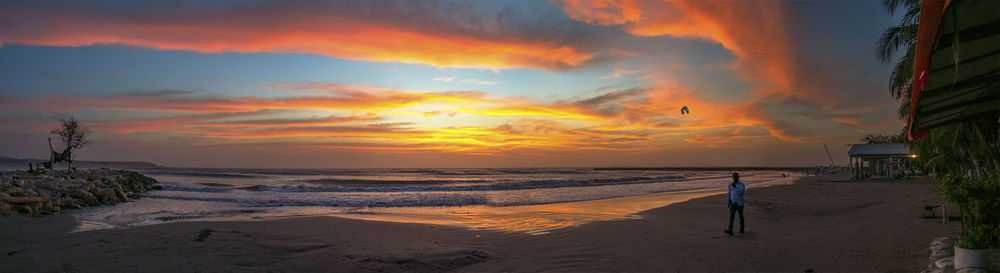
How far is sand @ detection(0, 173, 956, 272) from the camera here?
859 cm

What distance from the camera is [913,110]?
5555 mm

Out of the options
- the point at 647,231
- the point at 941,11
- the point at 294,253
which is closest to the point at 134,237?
the point at 294,253

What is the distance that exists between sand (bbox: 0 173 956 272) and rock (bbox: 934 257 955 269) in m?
0.55

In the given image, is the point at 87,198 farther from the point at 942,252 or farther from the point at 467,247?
the point at 942,252

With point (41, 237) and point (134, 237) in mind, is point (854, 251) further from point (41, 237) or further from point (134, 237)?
point (41, 237)

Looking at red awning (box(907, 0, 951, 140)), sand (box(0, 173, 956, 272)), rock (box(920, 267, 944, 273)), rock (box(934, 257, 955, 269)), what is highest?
red awning (box(907, 0, 951, 140))

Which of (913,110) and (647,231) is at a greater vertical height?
(913,110)

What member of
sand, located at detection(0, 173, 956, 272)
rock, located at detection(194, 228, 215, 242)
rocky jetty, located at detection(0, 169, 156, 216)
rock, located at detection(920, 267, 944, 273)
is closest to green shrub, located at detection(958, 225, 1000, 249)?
rock, located at detection(920, 267, 944, 273)

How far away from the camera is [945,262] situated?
7.17m

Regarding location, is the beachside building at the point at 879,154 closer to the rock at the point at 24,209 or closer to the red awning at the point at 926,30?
the red awning at the point at 926,30

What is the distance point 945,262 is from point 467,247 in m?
8.38

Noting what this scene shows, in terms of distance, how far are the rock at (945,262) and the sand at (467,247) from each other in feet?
1.80

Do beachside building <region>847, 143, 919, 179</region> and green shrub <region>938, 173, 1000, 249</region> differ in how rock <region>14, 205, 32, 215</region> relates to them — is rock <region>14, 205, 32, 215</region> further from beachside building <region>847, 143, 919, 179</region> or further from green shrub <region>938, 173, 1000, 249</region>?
beachside building <region>847, 143, 919, 179</region>

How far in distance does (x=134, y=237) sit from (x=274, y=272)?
5076 millimetres
